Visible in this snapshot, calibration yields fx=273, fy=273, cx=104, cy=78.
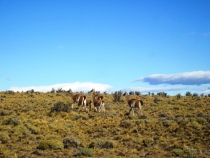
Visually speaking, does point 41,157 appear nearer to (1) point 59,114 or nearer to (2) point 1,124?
(2) point 1,124

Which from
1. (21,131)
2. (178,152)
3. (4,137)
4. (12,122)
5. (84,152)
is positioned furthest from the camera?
(12,122)

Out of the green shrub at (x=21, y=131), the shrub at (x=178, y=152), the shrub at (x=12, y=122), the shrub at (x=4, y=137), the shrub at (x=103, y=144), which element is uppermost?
the shrub at (x=12, y=122)

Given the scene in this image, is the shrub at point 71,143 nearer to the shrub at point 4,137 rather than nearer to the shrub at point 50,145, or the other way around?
the shrub at point 50,145

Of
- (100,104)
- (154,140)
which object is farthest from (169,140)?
(100,104)

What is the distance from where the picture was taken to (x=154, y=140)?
55.6ft

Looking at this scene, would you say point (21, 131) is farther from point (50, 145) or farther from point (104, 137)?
point (104, 137)

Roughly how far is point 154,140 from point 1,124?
11871mm

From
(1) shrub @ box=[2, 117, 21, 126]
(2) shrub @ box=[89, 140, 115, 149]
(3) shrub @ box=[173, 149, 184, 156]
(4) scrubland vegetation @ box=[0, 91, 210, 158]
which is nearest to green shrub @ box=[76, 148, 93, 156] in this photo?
(4) scrubland vegetation @ box=[0, 91, 210, 158]

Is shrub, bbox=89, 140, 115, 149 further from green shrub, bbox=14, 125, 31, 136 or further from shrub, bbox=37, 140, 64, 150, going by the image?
green shrub, bbox=14, 125, 31, 136

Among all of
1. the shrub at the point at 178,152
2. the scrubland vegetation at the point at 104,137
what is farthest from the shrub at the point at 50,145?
the shrub at the point at 178,152

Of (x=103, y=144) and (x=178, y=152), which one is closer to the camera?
(x=178, y=152)

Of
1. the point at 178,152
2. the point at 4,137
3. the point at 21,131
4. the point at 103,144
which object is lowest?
the point at 178,152

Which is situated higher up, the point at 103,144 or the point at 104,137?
the point at 104,137

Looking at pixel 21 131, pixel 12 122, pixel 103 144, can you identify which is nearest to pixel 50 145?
pixel 103 144
